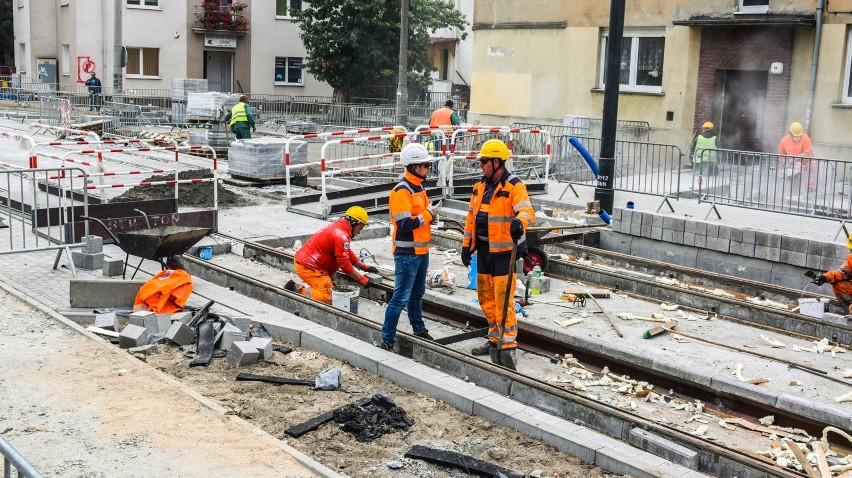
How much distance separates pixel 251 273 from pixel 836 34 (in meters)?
15.7

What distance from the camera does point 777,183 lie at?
1500 centimetres

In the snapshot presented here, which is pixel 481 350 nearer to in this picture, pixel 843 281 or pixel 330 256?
pixel 330 256

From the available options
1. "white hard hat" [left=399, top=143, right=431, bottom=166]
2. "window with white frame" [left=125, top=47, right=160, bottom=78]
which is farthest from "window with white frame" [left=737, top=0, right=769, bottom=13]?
"window with white frame" [left=125, top=47, right=160, bottom=78]

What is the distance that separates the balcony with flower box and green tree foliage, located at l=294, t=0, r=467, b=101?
19.1 ft

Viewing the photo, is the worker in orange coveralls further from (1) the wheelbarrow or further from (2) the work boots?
(1) the wheelbarrow

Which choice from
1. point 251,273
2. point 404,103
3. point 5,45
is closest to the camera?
point 251,273

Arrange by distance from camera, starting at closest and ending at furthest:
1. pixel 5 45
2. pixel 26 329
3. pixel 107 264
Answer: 1. pixel 26 329
2. pixel 107 264
3. pixel 5 45

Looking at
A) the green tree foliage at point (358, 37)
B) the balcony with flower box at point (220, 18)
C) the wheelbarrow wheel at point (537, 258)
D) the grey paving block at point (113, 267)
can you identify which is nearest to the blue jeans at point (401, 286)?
the wheelbarrow wheel at point (537, 258)

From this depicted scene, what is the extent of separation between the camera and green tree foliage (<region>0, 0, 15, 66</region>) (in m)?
51.2

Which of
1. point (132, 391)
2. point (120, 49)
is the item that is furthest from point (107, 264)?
point (120, 49)

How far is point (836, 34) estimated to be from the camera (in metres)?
21.8

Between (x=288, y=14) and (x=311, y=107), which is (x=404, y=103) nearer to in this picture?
(x=311, y=107)

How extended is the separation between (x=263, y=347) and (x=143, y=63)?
120ft

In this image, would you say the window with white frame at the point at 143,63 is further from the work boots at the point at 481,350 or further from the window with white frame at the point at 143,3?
the work boots at the point at 481,350
